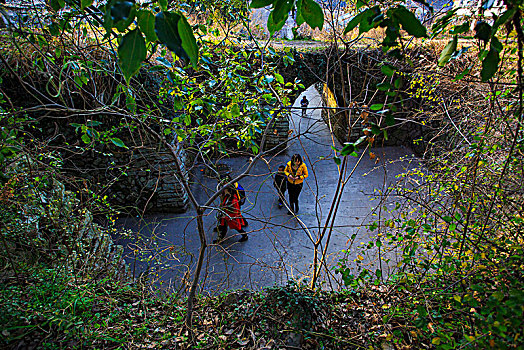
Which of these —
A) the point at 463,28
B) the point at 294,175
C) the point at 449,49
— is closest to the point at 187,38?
the point at 449,49

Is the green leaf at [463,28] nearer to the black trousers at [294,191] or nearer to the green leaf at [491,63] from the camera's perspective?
the green leaf at [491,63]

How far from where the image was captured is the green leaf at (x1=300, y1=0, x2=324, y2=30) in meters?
0.93

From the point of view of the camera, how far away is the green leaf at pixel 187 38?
692mm

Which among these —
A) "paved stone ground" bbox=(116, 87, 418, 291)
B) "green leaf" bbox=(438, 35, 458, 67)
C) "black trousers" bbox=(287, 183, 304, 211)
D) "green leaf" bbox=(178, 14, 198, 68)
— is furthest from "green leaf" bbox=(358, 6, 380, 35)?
"black trousers" bbox=(287, 183, 304, 211)

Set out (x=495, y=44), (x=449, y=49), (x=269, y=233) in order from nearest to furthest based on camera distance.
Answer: (x=495, y=44) → (x=449, y=49) → (x=269, y=233)

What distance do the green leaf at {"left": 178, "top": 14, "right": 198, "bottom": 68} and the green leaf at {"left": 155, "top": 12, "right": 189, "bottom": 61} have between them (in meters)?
0.03

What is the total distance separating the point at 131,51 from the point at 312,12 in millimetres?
623

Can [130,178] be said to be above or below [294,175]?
above

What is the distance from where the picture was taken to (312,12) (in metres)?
0.94

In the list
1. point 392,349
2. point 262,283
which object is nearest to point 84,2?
point 392,349

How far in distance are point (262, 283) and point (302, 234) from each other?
1.63 meters

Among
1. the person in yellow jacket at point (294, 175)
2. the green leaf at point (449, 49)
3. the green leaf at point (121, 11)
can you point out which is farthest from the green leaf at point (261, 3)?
the person in yellow jacket at point (294, 175)

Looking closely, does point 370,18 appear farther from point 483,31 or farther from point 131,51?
point 131,51

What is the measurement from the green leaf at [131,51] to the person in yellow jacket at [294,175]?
414 cm
